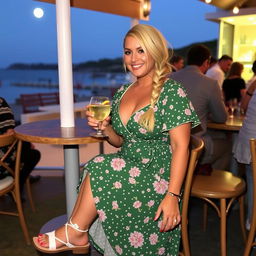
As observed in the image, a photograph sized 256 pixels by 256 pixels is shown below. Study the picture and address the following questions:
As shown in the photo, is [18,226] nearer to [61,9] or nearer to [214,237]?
[214,237]

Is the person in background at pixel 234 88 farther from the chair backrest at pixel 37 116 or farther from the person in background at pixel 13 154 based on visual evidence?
the person in background at pixel 13 154

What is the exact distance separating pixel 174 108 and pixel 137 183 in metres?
0.35

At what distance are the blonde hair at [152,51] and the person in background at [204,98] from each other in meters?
1.20

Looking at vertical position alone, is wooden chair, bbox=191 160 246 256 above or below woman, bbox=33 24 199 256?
below

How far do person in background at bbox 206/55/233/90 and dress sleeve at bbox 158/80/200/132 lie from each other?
367 cm

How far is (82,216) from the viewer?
143cm

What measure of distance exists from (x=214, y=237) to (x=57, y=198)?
1.51 metres

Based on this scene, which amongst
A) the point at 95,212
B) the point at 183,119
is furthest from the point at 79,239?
the point at 183,119

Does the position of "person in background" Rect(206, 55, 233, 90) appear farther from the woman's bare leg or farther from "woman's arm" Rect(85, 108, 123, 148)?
the woman's bare leg

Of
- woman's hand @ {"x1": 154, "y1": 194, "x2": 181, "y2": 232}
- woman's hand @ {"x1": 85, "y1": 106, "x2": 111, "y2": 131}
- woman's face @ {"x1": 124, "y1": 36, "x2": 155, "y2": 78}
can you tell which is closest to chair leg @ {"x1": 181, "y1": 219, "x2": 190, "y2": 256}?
woman's hand @ {"x1": 154, "y1": 194, "x2": 181, "y2": 232}

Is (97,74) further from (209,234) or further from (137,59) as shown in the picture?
(137,59)

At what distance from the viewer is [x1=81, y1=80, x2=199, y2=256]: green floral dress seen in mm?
1417

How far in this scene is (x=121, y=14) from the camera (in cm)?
474

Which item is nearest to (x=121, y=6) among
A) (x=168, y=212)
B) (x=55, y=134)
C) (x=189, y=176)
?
(x=55, y=134)
